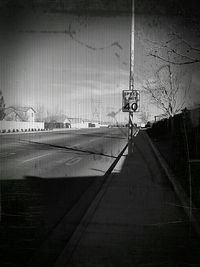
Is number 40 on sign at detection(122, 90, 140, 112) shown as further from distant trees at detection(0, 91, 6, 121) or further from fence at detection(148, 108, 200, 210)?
distant trees at detection(0, 91, 6, 121)

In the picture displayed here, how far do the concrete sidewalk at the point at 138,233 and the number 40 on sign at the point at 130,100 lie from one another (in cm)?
96

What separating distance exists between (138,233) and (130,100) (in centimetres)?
126

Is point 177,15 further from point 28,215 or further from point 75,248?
point 28,215

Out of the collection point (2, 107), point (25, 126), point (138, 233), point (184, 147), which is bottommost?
point (138, 233)

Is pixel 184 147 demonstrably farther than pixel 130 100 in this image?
Yes

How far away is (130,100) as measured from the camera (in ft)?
7.39

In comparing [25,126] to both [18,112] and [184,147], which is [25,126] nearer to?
[18,112]

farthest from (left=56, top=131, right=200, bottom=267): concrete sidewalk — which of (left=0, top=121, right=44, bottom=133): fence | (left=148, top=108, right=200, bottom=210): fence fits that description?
(left=0, top=121, right=44, bottom=133): fence

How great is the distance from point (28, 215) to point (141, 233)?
3.46ft

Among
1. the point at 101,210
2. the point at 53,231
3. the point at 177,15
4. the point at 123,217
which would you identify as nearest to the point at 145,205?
the point at 123,217

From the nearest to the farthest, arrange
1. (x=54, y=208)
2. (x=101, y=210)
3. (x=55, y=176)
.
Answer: (x=101, y=210)
(x=54, y=208)
(x=55, y=176)

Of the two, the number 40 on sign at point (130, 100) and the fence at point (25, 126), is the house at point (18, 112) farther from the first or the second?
the number 40 on sign at point (130, 100)

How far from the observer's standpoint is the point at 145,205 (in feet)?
11.4

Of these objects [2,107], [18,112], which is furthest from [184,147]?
[2,107]
